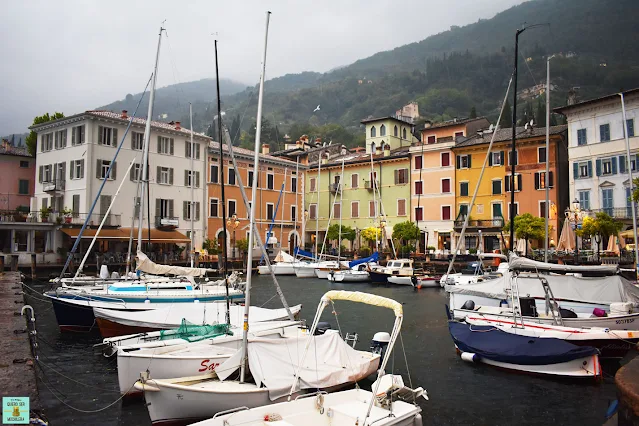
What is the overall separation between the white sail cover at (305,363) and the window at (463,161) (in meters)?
46.2

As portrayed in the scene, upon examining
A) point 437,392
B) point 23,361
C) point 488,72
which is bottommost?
point 437,392

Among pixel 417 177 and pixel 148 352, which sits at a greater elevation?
pixel 417 177

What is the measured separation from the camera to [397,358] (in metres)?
17.1

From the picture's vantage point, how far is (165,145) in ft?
166

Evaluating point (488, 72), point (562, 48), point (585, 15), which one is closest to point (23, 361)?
point (488, 72)

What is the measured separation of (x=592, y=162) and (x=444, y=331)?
30956mm

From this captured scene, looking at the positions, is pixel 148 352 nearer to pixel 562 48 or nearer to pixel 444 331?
pixel 444 331

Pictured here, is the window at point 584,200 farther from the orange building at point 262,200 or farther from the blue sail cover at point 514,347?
the blue sail cover at point 514,347

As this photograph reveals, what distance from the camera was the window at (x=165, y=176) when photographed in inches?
1966

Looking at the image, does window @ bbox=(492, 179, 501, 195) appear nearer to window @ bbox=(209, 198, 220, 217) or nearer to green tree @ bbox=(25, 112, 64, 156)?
window @ bbox=(209, 198, 220, 217)

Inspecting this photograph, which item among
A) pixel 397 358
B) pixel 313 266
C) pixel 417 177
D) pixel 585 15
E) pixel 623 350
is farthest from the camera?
pixel 585 15

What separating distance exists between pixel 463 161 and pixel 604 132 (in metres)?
15.3

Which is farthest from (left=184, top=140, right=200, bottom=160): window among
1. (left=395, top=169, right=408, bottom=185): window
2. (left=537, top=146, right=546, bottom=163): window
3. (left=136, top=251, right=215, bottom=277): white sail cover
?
(left=537, top=146, right=546, bottom=163): window

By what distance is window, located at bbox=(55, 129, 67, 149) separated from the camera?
46.9 metres
